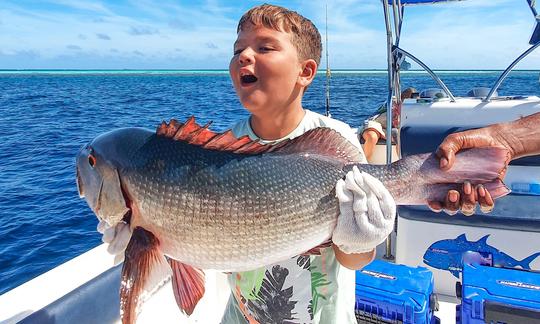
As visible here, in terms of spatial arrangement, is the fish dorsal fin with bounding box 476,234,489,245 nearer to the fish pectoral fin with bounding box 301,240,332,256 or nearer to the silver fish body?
the silver fish body

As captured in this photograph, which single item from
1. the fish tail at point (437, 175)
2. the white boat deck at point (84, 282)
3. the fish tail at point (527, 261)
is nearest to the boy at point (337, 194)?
the fish tail at point (437, 175)

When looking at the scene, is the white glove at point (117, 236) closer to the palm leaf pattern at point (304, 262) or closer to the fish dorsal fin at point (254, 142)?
the fish dorsal fin at point (254, 142)

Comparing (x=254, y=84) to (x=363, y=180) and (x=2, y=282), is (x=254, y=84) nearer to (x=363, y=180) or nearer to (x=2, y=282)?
(x=363, y=180)

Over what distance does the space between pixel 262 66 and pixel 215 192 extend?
62cm

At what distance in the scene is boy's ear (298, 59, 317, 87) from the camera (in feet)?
6.64

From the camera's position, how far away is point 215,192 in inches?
63.2

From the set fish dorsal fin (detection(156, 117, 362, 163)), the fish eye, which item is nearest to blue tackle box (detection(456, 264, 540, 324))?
fish dorsal fin (detection(156, 117, 362, 163))

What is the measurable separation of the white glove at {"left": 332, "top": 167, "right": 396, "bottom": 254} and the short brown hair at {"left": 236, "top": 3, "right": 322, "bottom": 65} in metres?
0.71

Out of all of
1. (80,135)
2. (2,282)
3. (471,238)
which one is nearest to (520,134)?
(471,238)

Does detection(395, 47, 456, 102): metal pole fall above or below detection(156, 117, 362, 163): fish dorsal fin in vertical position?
above

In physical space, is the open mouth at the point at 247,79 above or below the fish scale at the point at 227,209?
above

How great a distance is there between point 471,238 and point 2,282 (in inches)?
246

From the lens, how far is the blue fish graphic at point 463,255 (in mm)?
3447

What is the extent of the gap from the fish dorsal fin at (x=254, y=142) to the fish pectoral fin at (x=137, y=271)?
Answer: 1.41ft
